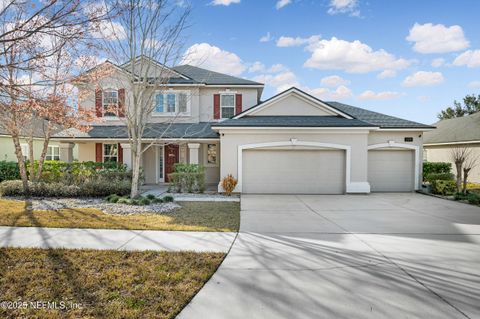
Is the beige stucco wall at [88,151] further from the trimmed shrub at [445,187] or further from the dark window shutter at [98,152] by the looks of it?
the trimmed shrub at [445,187]

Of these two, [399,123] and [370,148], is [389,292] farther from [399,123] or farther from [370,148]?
[399,123]

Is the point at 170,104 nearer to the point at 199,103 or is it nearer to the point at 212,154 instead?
the point at 199,103

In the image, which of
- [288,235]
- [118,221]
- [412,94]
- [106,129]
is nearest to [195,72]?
[106,129]

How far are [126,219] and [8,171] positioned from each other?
1345cm

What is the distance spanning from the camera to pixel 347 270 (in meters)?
4.29

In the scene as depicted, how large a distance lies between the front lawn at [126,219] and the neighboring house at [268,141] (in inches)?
→ 157

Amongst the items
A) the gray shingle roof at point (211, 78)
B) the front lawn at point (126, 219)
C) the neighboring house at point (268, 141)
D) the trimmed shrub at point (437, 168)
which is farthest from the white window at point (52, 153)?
the trimmed shrub at point (437, 168)

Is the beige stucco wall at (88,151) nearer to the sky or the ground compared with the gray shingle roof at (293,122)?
nearer to the ground

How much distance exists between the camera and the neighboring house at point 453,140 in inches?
731

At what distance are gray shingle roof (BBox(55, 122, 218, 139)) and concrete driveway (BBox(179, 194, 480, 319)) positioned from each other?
323 inches

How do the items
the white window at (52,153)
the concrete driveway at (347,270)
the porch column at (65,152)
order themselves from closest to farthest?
the concrete driveway at (347,270), the porch column at (65,152), the white window at (52,153)

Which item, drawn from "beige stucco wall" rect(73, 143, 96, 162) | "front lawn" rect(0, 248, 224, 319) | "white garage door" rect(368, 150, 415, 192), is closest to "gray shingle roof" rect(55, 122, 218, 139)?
"beige stucco wall" rect(73, 143, 96, 162)

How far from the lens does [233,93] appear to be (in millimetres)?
17219

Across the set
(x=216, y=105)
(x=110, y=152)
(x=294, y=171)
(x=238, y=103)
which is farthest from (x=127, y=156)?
(x=294, y=171)
